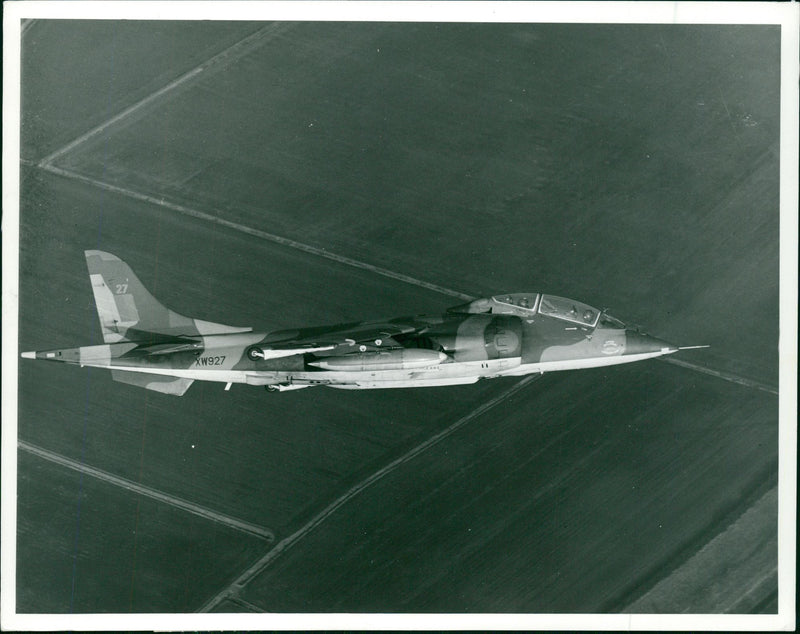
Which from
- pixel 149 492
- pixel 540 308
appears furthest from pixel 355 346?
pixel 149 492

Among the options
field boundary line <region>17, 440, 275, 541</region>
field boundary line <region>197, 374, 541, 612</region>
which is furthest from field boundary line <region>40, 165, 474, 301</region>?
field boundary line <region>17, 440, 275, 541</region>

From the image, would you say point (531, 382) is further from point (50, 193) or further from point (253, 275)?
point (50, 193)

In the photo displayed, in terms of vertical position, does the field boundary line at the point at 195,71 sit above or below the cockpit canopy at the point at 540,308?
above

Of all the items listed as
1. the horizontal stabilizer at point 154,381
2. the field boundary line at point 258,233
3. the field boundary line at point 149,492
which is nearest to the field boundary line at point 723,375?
the field boundary line at point 258,233

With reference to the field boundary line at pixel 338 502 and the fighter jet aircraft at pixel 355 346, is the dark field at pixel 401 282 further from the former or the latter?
the fighter jet aircraft at pixel 355 346

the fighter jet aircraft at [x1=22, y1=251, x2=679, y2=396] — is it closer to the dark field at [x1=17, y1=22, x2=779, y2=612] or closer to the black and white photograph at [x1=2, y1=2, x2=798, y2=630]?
the black and white photograph at [x1=2, y1=2, x2=798, y2=630]

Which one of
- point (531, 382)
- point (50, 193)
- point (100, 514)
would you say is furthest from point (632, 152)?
point (100, 514)
